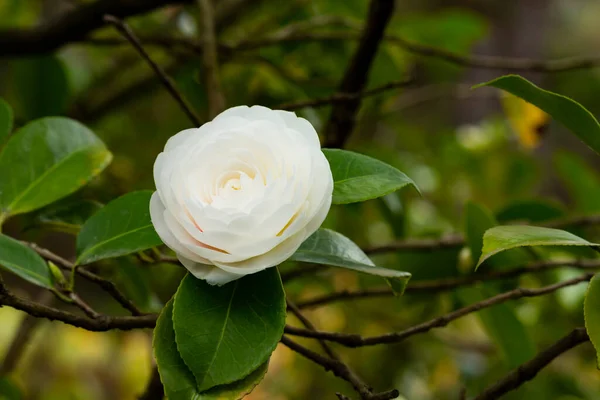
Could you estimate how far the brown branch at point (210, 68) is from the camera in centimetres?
60

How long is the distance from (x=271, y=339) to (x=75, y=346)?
1.72 m

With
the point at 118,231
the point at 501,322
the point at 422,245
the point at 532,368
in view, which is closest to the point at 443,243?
the point at 422,245

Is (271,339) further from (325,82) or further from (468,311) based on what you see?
(325,82)

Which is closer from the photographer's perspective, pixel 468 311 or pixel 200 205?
pixel 200 205

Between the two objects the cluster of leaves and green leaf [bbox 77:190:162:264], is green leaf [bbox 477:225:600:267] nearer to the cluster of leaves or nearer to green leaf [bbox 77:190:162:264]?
the cluster of leaves

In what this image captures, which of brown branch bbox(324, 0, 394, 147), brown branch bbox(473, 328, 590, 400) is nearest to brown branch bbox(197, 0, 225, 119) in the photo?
brown branch bbox(324, 0, 394, 147)

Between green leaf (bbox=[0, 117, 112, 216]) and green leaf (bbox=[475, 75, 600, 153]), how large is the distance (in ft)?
1.02

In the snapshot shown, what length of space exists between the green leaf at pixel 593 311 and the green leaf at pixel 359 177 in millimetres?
120

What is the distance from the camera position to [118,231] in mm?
400

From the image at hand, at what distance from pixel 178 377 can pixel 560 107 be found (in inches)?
10.9

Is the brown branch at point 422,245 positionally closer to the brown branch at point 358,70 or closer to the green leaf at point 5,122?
the brown branch at point 358,70

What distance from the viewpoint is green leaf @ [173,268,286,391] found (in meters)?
0.31

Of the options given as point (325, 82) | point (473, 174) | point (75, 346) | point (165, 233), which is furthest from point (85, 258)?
point (75, 346)

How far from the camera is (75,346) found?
1.86m
